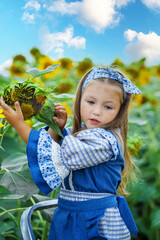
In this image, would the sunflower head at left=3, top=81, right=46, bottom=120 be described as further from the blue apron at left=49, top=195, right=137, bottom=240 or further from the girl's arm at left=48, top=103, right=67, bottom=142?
the blue apron at left=49, top=195, right=137, bottom=240

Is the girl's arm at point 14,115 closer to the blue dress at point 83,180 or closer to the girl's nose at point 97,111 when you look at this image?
the blue dress at point 83,180

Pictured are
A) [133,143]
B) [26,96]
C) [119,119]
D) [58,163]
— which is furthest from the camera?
[133,143]

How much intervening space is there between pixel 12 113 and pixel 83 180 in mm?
228

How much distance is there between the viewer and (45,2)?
0.76m

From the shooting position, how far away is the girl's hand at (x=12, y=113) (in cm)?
66

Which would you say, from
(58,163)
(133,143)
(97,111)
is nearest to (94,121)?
(97,111)

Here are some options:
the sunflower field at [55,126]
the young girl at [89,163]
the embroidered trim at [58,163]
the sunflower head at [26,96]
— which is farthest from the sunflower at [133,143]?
the sunflower head at [26,96]

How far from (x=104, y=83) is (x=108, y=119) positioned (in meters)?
0.09

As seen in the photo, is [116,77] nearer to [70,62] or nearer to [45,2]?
[45,2]

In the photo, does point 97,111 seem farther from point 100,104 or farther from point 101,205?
point 101,205

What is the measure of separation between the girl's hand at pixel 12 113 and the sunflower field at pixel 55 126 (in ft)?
0.05

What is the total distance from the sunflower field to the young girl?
5 centimetres

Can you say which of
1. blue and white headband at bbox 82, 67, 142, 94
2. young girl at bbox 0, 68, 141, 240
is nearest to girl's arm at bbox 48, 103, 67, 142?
young girl at bbox 0, 68, 141, 240

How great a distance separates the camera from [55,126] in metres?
0.71
